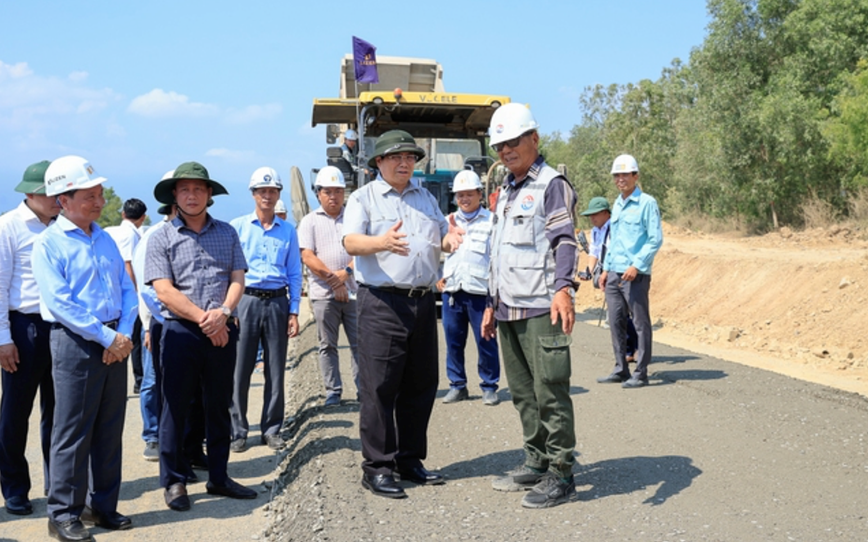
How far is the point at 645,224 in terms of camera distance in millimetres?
8547

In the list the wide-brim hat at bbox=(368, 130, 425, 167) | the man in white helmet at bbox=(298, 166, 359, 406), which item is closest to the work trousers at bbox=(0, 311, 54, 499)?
the wide-brim hat at bbox=(368, 130, 425, 167)

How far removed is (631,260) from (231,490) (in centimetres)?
459

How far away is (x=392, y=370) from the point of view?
17.8ft

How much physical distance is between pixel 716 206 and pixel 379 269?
92.2 feet

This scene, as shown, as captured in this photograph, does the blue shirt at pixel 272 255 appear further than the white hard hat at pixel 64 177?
Yes

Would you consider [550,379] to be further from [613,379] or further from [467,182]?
[613,379]

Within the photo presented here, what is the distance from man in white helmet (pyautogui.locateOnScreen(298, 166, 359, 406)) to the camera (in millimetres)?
7734

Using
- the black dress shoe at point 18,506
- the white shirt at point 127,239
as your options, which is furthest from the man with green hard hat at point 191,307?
the white shirt at point 127,239

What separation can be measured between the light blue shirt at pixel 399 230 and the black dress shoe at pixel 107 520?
6.61 ft

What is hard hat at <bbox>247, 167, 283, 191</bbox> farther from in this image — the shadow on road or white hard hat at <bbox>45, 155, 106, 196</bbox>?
the shadow on road

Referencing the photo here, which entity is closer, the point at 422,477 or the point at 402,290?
the point at 402,290

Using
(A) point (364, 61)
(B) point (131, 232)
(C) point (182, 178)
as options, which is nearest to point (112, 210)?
(A) point (364, 61)

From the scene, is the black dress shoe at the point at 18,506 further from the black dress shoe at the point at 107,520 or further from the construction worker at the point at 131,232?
the construction worker at the point at 131,232

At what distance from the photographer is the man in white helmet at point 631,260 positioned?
8484 millimetres
